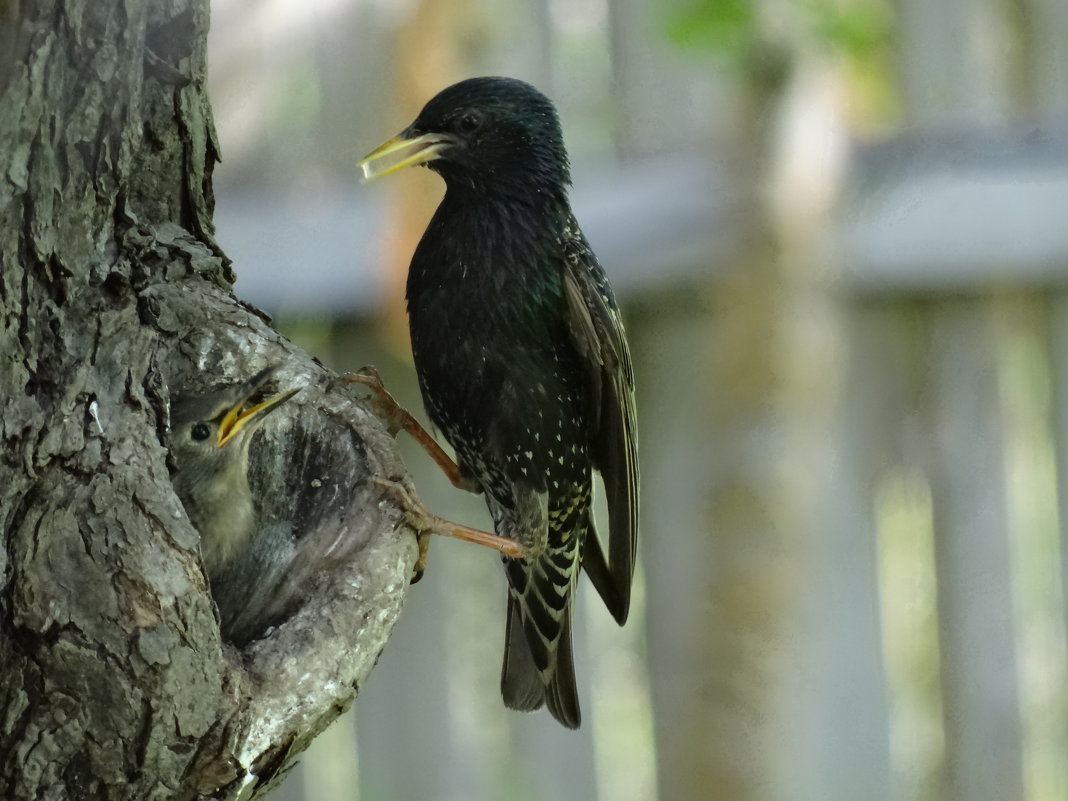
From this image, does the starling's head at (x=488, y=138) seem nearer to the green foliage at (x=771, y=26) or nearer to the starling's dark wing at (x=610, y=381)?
the starling's dark wing at (x=610, y=381)

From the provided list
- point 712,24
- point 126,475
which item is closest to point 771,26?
point 712,24

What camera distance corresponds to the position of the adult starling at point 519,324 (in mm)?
2617

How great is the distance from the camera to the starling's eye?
267 cm

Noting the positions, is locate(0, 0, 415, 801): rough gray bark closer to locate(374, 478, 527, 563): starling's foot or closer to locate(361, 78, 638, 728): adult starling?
locate(374, 478, 527, 563): starling's foot

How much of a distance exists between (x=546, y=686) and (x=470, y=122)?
1117 mm

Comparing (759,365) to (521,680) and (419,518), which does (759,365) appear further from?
(419,518)

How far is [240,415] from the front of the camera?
7.52 ft

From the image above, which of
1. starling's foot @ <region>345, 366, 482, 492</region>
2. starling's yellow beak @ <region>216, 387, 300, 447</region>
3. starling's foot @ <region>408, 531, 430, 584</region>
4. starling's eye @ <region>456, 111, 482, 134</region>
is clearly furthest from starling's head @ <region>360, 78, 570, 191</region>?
starling's foot @ <region>408, 531, 430, 584</region>

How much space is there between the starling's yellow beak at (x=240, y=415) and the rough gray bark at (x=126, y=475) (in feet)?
0.28

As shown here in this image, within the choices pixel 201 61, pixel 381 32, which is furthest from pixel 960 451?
pixel 201 61

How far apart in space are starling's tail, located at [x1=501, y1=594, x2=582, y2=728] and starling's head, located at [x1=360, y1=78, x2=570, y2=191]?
0.91 m


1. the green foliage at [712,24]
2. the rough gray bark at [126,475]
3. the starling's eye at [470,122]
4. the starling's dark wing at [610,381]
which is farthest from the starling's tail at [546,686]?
the green foliage at [712,24]

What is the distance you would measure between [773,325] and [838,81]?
0.53 m

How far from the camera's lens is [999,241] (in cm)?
312
